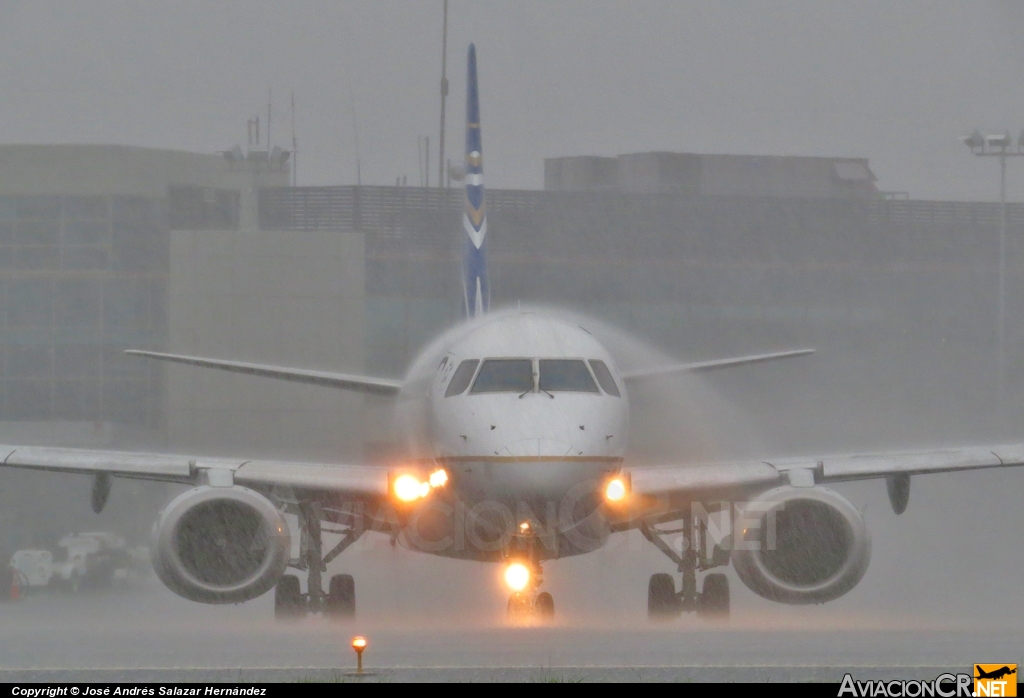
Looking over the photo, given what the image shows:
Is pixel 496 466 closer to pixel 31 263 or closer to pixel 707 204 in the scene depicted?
pixel 707 204

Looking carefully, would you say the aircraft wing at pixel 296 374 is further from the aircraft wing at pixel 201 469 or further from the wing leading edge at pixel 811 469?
the wing leading edge at pixel 811 469

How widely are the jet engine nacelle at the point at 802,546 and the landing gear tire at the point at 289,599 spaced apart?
5.76 m

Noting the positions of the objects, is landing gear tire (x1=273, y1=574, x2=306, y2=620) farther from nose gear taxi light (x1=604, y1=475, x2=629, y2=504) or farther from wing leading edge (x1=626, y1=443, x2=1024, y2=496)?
nose gear taxi light (x1=604, y1=475, x2=629, y2=504)

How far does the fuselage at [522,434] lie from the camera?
16828 mm

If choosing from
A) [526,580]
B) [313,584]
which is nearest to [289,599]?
[313,584]

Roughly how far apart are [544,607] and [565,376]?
348 centimetres

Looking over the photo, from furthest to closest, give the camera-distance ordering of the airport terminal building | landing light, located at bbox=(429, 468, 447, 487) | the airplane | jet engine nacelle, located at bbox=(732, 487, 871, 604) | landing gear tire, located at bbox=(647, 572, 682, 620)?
the airport terminal building < landing gear tire, located at bbox=(647, 572, 682, 620) < jet engine nacelle, located at bbox=(732, 487, 871, 604) < landing light, located at bbox=(429, 468, 447, 487) < the airplane

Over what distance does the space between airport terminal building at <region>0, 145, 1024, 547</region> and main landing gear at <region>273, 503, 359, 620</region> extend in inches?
606

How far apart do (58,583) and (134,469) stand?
8669 mm

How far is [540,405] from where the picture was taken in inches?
676

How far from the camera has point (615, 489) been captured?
17828 millimetres

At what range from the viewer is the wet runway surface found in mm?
11922

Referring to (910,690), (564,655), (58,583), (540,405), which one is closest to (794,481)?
(540,405)

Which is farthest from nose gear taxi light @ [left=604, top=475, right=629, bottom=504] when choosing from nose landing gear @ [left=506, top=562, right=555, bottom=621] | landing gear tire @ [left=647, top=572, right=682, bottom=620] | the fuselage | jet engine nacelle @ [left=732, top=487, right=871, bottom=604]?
landing gear tire @ [left=647, top=572, right=682, bottom=620]
